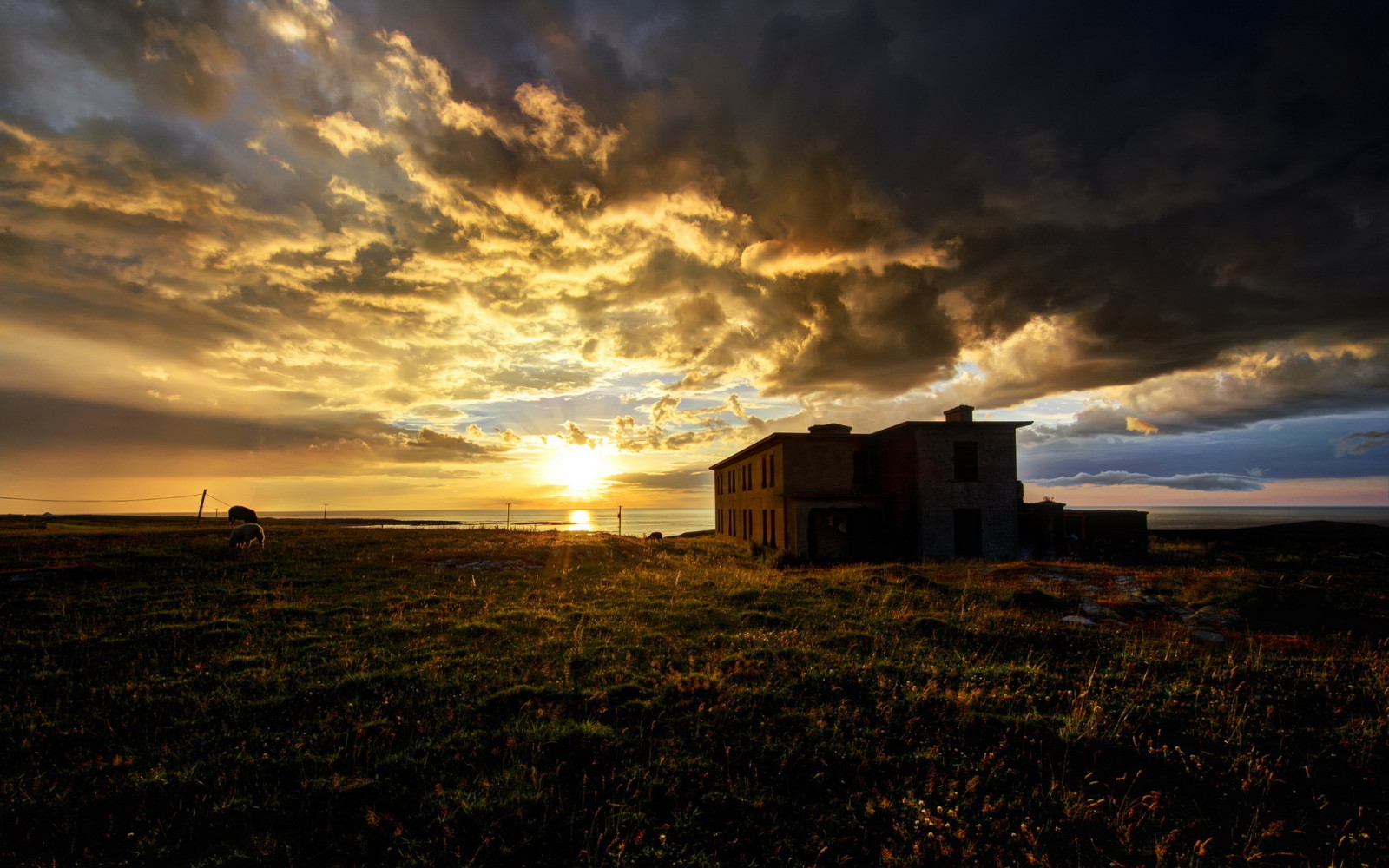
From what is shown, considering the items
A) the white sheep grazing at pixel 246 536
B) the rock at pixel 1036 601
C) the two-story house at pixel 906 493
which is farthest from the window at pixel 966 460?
the white sheep grazing at pixel 246 536

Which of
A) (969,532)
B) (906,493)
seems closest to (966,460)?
(906,493)

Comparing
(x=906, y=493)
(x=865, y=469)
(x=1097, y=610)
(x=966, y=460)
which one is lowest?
(x=1097, y=610)

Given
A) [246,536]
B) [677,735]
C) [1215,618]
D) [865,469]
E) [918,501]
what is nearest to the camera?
[677,735]

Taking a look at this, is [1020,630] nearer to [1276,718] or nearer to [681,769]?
[1276,718]

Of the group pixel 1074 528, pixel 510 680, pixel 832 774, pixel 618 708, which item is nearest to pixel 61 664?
pixel 510 680

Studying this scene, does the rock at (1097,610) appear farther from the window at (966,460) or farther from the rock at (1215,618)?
the window at (966,460)

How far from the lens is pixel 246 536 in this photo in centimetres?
2450

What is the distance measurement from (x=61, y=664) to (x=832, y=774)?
42.8 feet

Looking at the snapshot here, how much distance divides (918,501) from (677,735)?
25468mm

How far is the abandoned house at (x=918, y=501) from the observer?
2931cm

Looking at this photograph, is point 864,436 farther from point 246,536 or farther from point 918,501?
point 246,536

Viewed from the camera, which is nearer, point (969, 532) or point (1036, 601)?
point (1036, 601)

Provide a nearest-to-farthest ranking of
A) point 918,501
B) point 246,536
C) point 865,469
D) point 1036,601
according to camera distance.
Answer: point 1036,601 → point 246,536 → point 918,501 → point 865,469

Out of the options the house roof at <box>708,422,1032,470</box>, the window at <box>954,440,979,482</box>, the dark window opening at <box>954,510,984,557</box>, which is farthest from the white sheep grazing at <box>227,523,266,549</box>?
the window at <box>954,440,979,482</box>
